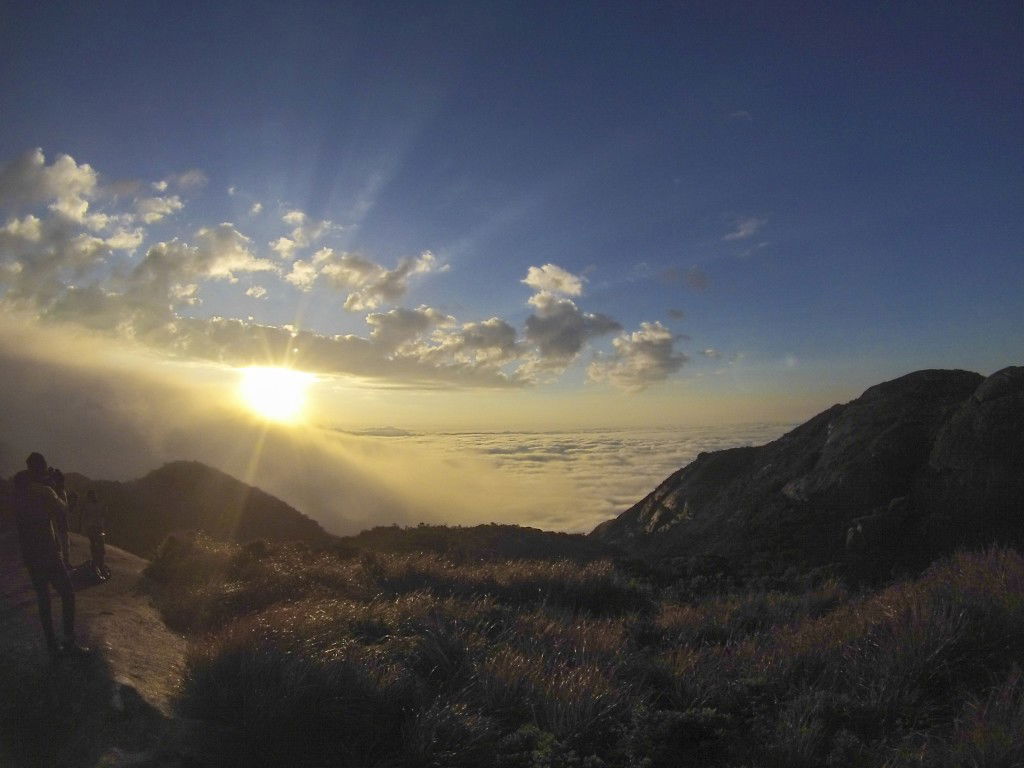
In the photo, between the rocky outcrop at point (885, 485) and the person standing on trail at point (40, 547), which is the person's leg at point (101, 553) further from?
the rocky outcrop at point (885, 485)

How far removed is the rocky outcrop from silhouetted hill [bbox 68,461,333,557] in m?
19.8

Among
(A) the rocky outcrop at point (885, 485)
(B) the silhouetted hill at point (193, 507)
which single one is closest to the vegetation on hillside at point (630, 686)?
(A) the rocky outcrop at point (885, 485)

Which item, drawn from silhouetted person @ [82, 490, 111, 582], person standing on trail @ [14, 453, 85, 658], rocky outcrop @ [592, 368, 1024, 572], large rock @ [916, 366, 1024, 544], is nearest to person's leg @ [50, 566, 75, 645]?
person standing on trail @ [14, 453, 85, 658]

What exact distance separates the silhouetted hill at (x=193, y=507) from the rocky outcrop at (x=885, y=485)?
65.0 feet

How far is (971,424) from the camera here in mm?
13070

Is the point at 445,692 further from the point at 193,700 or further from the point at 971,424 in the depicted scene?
the point at 971,424

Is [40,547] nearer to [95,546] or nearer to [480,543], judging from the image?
[95,546]

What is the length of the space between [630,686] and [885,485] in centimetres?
1092

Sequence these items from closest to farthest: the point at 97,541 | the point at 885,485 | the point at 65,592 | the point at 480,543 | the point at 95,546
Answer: the point at 65,592
the point at 95,546
the point at 97,541
the point at 885,485
the point at 480,543

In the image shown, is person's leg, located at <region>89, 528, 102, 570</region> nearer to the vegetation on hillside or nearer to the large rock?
the vegetation on hillside

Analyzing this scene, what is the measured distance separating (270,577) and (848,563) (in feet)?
37.4

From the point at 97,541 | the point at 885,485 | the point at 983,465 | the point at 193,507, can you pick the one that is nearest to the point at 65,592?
the point at 97,541

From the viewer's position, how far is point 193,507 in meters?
34.4

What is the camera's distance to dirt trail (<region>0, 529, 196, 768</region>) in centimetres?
497
